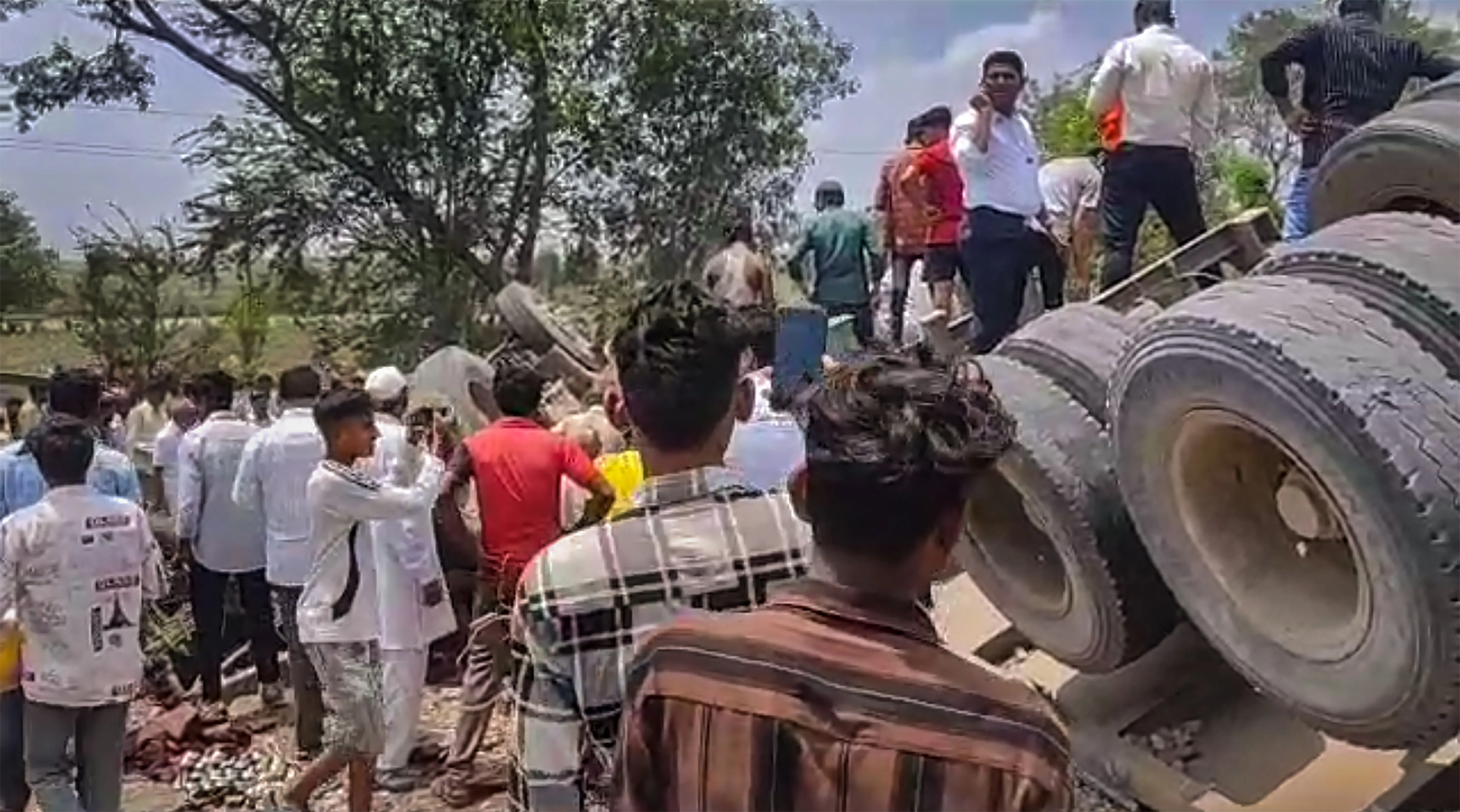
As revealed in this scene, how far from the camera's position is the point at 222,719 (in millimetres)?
7746

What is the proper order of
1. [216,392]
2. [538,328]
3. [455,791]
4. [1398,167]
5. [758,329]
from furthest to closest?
[538,328]
[216,392]
[455,791]
[1398,167]
[758,329]

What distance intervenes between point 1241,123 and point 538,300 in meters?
6.98

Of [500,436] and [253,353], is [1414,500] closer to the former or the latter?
[500,436]

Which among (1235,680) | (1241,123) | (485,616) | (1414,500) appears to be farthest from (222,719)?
(1241,123)

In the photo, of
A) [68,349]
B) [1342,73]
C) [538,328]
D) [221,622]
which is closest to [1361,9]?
[1342,73]

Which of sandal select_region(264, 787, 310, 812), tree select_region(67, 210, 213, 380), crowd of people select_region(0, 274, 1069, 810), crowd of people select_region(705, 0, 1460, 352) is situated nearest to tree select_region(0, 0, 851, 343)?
tree select_region(67, 210, 213, 380)

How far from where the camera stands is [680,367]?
2.49 m

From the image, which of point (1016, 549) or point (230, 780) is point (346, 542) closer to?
point (230, 780)

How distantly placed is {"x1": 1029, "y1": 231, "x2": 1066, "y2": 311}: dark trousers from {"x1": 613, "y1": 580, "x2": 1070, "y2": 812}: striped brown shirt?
18.9 ft

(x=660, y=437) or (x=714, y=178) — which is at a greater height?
(x=714, y=178)

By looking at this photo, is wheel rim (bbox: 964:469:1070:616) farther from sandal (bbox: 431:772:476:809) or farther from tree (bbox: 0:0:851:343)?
tree (bbox: 0:0:851:343)

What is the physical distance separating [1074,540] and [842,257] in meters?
5.11

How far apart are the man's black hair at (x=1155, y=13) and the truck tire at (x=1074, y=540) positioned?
2774 millimetres

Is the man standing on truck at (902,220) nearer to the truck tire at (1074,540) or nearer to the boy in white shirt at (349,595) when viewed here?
the boy in white shirt at (349,595)
